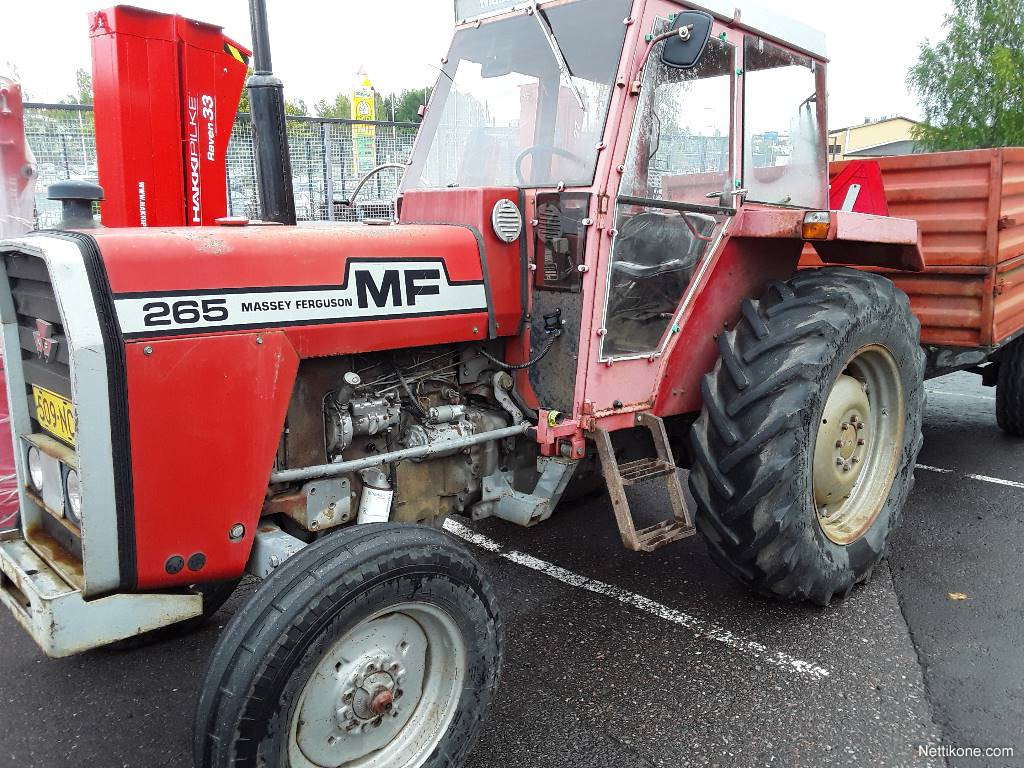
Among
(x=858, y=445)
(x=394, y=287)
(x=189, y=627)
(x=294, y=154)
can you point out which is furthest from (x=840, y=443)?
(x=294, y=154)

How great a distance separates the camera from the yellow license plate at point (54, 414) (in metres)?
2.23

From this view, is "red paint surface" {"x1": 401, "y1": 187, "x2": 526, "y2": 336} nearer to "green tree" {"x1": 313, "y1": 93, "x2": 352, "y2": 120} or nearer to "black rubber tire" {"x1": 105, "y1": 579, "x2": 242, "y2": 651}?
"black rubber tire" {"x1": 105, "y1": 579, "x2": 242, "y2": 651}

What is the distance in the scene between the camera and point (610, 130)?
8.91 feet

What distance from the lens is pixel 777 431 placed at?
2.88 metres

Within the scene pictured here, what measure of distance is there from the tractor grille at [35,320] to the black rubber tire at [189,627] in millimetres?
914

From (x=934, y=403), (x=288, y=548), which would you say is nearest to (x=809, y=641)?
(x=288, y=548)

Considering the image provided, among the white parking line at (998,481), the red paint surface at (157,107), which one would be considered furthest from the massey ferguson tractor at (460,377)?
the white parking line at (998,481)

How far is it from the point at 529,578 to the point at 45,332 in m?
2.27

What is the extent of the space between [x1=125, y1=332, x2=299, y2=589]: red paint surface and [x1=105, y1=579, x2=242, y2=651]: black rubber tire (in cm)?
89

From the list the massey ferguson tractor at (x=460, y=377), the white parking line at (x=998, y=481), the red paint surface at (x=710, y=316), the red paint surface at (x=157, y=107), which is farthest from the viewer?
the white parking line at (x=998, y=481)

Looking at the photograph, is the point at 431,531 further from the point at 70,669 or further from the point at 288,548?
the point at 70,669

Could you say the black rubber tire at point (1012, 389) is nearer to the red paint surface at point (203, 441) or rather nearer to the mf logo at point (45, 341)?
the red paint surface at point (203, 441)

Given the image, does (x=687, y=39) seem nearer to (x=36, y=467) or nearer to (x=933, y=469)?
(x=36, y=467)

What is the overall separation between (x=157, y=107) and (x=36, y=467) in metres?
2.79
